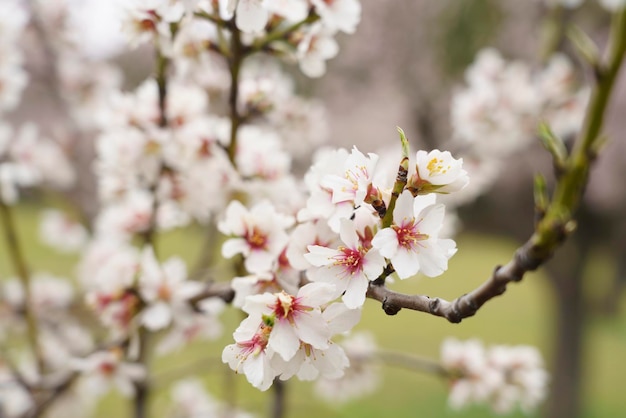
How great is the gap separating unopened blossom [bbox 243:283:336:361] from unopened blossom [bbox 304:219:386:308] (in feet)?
0.04

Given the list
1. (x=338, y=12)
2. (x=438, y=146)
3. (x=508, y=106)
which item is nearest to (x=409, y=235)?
(x=338, y=12)

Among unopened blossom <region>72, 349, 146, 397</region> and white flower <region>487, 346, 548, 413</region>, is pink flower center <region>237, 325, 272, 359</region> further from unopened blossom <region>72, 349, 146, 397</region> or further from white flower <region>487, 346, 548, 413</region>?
white flower <region>487, 346, 548, 413</region>

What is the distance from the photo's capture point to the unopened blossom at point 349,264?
0.44m

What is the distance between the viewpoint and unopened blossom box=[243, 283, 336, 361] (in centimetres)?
43

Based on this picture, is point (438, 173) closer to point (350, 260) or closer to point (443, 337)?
point (350, 260)

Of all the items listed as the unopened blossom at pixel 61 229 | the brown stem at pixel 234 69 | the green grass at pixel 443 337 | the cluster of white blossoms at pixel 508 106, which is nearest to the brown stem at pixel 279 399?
the brown stem at pixel 234 69

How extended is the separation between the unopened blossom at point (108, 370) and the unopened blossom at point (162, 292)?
0.17 meters

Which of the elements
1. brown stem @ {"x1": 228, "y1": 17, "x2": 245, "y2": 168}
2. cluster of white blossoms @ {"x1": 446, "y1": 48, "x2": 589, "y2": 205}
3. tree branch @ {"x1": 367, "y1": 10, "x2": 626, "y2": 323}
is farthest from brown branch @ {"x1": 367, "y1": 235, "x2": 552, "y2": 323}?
cluster of white blossoms @ {"x1": 446, "y1": 48, "x2": 589, "y2": 205}

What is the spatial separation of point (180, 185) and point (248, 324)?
53cm

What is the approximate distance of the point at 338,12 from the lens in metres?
0.68

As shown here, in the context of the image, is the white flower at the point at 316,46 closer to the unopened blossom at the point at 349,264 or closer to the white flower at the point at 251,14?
the white flower at the point at 251,14

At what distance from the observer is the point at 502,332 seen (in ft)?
16.8

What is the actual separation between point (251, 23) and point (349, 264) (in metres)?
0.26

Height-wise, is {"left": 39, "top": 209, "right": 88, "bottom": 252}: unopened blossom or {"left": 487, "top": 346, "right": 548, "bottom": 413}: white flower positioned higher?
{"left": 487, "top": 346, "right": 548, "bottom": 413}: white flower
